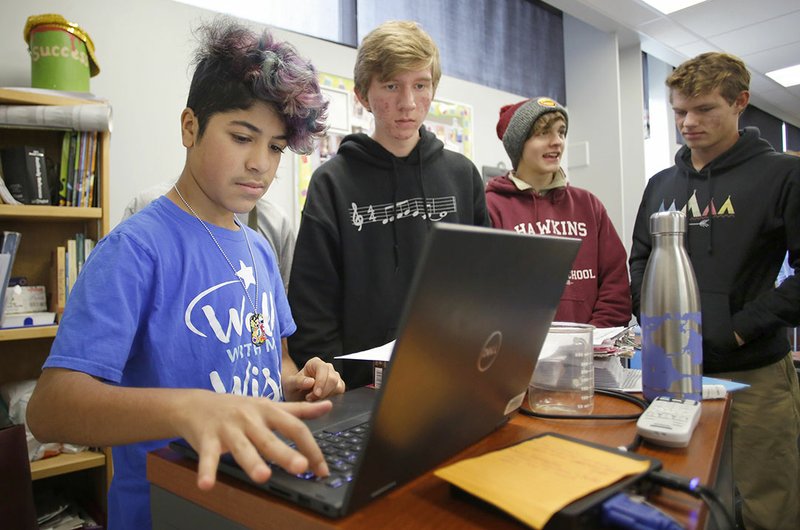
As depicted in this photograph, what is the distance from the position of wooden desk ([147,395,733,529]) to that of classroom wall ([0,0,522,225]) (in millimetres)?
1764

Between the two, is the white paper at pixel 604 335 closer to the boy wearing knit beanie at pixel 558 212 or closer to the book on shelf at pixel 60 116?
the boy wearing knit beanie at pixel 558 212

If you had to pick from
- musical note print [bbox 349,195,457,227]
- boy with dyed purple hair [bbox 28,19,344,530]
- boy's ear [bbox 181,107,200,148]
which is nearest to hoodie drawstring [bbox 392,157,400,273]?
musical note print [bbox 349,195,457,227]

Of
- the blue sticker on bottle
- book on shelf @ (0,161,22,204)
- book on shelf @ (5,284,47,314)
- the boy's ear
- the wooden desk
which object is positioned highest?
book on shelf @ (0,161,22,204)

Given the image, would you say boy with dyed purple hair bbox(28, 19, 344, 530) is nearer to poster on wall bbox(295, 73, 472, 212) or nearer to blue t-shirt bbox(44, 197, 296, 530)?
blue t-shirt bbox(44, 197, 296, 530)

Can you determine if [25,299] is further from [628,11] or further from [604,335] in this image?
[628,11]

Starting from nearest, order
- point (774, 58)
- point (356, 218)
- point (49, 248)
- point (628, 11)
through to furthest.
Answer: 1. point (356, 218)
2. point (49, 248)
3. point (628, 11)
4. point (774, 58)

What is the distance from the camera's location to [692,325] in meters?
0.74

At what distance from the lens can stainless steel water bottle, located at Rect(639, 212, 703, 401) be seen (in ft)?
2.44

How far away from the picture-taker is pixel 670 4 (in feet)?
11.8

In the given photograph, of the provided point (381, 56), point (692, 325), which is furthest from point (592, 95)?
point (692, 325)

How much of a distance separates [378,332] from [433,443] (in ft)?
2.78

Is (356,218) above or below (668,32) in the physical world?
below

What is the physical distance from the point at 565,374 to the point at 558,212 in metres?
1.10

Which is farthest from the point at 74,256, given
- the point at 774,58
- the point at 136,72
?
the point at 774,58
